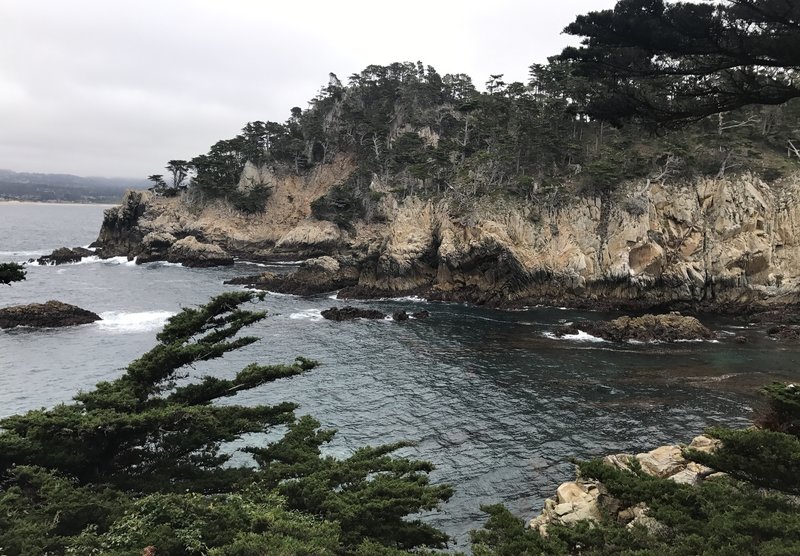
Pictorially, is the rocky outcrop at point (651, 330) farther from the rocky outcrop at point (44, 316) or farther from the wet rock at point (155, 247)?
the wet rock at point (155, 247)

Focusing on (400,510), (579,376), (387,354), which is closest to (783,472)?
(400,510)

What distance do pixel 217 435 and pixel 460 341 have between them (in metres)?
27.0

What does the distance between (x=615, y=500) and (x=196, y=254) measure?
241 ft

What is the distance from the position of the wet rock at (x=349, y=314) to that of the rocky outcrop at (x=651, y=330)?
16718 millimetres

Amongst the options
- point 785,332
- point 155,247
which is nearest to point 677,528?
point 785,332

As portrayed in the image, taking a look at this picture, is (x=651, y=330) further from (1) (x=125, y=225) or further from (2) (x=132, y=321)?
(1) (x=125, y=225)

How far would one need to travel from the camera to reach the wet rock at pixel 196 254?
73688mm

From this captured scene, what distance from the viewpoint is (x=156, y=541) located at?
28.5 feet

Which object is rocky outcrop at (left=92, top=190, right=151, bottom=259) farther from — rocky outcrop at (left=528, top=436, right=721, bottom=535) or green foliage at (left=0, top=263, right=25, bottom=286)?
rocky outcrop at (left=528, top=436, right=721, bottom=535)

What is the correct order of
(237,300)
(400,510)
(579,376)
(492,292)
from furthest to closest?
(492,292) → (579,376) → (237,300) → (400,510)

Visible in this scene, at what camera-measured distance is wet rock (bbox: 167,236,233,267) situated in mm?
73688

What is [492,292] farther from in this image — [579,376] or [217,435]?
[217,435]

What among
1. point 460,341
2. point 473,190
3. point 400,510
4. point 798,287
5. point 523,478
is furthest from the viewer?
point 473,190

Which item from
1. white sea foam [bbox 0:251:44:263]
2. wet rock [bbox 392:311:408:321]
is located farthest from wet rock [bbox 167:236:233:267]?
wet rock [bbox 392:311:408:321]
